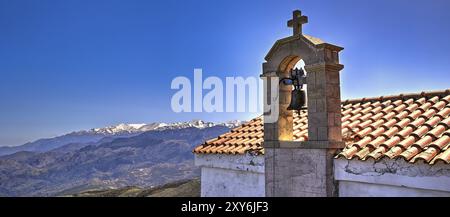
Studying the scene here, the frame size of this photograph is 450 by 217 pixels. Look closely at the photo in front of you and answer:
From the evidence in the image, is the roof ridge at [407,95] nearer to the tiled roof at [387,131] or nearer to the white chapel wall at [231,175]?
the tiled roof at [387,131]

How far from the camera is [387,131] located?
618cm

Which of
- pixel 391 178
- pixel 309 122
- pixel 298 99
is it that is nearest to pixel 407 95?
pixel 298 99

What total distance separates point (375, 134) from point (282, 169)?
1.68 m

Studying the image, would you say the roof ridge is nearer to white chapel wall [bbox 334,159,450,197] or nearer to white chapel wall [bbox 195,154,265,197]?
white chapel wall [bbox 334,159,450,197]

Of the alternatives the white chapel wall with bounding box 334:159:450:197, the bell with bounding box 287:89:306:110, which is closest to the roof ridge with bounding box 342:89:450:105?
the bell with bounding box 287:89:306:110

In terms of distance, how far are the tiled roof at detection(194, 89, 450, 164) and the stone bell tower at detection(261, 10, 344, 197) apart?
0.40m

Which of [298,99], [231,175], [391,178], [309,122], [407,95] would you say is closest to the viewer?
[391,178]

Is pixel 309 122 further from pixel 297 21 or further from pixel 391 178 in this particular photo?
pixel 297 21

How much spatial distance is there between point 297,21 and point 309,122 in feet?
5.76

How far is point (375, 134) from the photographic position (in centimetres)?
620

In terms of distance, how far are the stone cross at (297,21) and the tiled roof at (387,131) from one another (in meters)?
1.98

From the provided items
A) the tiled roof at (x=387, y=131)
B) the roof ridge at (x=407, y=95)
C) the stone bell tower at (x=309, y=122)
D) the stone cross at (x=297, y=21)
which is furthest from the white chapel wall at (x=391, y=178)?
the roof ridge at (x=407, y=95)
